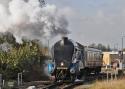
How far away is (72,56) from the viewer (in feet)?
93.6

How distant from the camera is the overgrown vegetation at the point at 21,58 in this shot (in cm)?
3122

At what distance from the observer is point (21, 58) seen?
108 feet

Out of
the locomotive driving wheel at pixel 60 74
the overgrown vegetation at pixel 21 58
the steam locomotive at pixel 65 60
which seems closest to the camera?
the steam locomotive at pixel 65 60

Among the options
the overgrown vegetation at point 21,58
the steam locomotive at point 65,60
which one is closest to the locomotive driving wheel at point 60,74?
the steam locomotive at point 65,60

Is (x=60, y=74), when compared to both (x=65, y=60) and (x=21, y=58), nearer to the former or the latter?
(x=65, y=60)

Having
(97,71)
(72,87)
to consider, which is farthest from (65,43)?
(97,71)

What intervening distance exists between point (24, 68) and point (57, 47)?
6365mm

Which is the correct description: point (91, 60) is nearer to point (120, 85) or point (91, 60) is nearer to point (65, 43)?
point (65, 43)

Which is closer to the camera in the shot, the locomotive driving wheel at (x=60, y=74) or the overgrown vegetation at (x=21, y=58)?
the locomotive driving wheel at (x=60, y=74)

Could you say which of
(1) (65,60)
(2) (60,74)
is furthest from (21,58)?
(1) (65,60)

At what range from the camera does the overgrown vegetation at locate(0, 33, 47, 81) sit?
31.2 m

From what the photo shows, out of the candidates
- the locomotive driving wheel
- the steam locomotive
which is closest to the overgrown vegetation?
the steam locomotive

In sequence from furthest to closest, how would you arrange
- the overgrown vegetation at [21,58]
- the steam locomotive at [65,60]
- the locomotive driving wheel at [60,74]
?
the overgrown vegetation at [21,58] → the locomotive driving wheel at [60,74] → the steam locomotive at [65,60]

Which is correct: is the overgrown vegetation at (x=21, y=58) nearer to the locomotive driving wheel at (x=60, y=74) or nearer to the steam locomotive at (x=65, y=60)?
the steam locomotive at (x=65, y=60)
